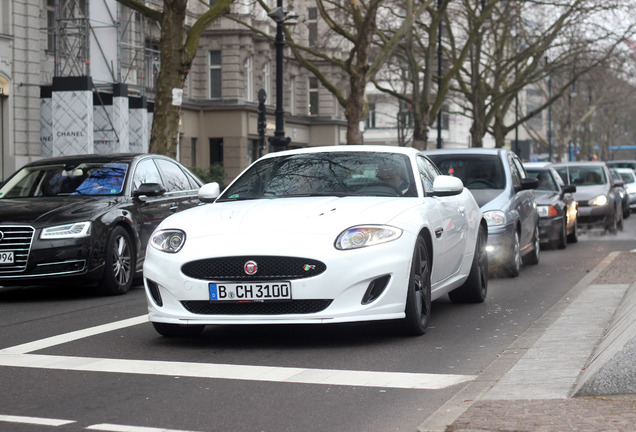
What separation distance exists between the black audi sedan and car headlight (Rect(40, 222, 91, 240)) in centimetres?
1

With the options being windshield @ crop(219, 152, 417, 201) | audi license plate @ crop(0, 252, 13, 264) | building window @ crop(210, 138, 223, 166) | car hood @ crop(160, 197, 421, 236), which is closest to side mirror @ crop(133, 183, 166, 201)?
audi license plate @ crop(0, 252, 13, 264)

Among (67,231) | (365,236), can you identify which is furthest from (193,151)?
(365,236)

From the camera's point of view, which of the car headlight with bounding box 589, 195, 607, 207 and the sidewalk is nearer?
the sidewalk

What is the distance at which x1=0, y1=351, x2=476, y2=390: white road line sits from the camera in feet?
20.5

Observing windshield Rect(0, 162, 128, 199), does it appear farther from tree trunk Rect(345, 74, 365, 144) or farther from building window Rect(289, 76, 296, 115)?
building window Rect(289, 76, 296, 115)

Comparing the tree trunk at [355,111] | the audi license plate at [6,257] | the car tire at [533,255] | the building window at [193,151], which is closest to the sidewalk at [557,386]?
the audi license plate at [6,257]

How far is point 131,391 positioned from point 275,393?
80cm

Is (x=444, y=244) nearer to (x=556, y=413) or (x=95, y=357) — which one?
(x=95, y=357)

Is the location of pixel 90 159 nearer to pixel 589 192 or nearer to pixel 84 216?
pixel 84 216

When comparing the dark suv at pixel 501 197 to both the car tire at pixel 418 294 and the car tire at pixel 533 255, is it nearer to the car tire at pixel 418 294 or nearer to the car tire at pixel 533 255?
the car tire at pixel 533 255

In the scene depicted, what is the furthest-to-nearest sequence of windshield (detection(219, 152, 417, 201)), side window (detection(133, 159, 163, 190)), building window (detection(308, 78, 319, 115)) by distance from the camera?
building window (detection(308, 78, 319, 115))
side window (detection(133, 159, 163, 190))
windshield (detection(219, 152, 417, 201))

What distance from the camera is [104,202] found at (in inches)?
464

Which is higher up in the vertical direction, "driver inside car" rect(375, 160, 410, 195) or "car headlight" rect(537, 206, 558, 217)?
"driver inside car" rect(375, 160, 410, 195)

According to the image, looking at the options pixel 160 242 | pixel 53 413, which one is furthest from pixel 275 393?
pixel 160 242
